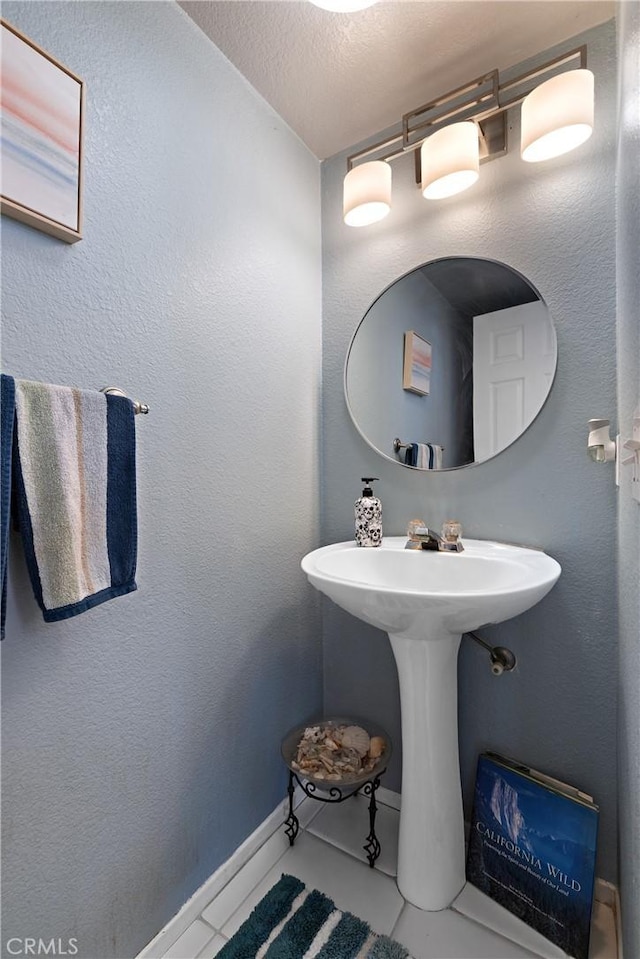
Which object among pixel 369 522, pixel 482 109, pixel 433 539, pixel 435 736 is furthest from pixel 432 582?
pixel 482 109

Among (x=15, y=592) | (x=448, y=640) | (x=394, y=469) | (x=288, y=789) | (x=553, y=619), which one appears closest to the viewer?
(x=15, y=592)

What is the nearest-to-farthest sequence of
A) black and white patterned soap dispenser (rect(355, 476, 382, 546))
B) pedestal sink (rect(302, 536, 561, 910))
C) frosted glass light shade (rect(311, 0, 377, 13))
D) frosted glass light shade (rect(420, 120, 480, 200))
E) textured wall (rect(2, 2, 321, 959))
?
1. textured wall (rect(2, 2, 321, 959))
2. frosted glass light shade (rect(311, 0, 377, 13))
3. pedestal sink (rect(302, 536, 561, 910))
4. frosted glass light shade (rect(420, 120, 480, 200))
5. black and white patterned soap dispenser (rect(355, 476, 382, 546))

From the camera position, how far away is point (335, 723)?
149 cm

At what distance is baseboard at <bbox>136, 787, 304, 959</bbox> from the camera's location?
3.36 feet

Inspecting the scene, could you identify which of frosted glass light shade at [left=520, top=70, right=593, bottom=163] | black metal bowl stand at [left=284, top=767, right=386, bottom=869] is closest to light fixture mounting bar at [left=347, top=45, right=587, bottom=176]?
frosted glass light shade at [left=520, top=70, right=593, bottom=163]

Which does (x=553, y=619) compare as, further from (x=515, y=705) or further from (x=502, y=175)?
(x=502, y=175)

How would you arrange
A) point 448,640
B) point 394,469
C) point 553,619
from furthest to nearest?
point 394,469, point 553,619, point 448,640

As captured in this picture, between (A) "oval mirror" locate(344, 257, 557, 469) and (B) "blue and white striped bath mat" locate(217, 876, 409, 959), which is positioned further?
(A) "oval mirror" locate(344, 257, 557, 469)

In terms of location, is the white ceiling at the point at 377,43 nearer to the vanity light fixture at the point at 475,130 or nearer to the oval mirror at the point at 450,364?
the vanity light fixture at the point at 475,130

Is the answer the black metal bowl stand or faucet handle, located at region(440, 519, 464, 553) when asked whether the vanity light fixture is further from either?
the black metal bowl stand

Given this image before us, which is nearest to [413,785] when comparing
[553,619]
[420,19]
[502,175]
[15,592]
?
[553,619]

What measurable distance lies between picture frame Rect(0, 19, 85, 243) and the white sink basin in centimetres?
88

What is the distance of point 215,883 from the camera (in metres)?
1.17

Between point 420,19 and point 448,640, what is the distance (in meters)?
1.58
